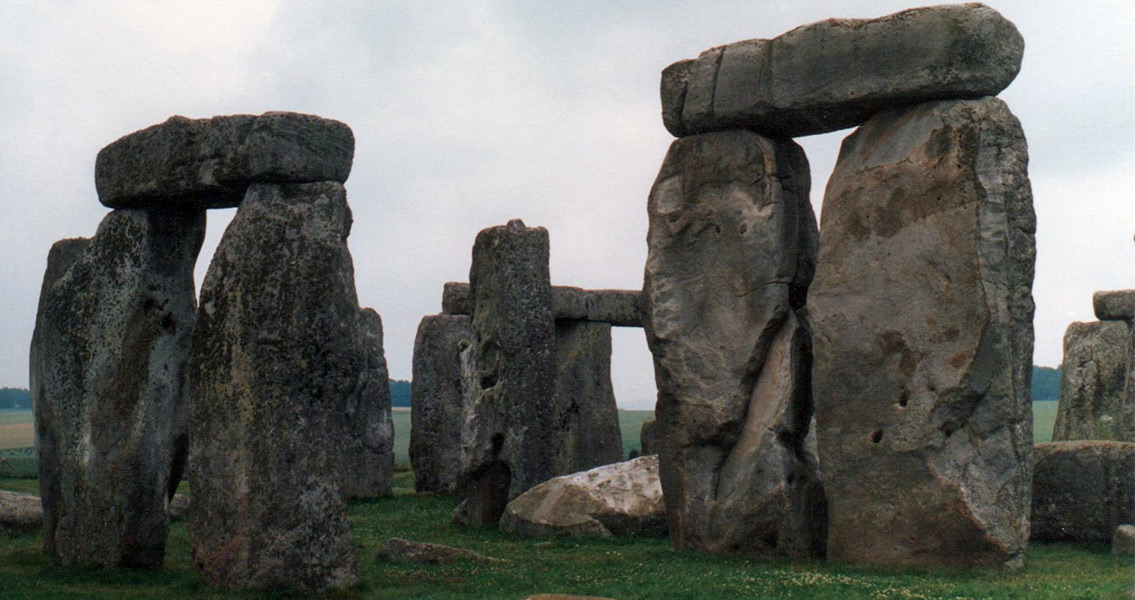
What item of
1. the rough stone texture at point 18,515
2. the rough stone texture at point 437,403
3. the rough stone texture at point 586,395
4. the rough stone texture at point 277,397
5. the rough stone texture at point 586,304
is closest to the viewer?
the rough stone texture at point 277,397

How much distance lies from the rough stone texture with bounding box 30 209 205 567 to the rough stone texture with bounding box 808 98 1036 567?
5.99 meters

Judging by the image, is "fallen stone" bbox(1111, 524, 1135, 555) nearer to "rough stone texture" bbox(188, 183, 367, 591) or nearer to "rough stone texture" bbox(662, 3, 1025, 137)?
"rough stone texture" bbox(662, 3, 1025, 137)

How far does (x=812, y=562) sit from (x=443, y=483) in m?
10.5

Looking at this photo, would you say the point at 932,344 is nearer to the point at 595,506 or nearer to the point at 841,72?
the point at 841,72

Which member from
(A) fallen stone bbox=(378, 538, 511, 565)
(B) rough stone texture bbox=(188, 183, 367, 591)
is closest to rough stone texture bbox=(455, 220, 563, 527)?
(A) fallen stone bbox=(378, 538, 511, 565)

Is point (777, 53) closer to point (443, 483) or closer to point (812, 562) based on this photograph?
point (812, 562)

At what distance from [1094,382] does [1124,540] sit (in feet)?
38.4

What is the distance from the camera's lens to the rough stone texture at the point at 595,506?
14.9 m

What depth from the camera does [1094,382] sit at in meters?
23.4

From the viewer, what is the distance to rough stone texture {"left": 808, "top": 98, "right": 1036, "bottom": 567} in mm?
11594

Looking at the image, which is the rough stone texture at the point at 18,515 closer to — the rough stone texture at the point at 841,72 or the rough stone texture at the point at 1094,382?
the rough stone texture at the point at 841,72

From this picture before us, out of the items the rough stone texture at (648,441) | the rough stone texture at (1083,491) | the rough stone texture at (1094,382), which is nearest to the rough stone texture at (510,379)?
the rough stone texture at (1083,491)

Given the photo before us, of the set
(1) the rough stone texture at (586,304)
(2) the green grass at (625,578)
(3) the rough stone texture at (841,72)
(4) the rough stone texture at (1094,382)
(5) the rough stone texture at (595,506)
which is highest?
(3) the rough stone texture at (841,72)

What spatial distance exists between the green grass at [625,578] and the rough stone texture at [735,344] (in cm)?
53
